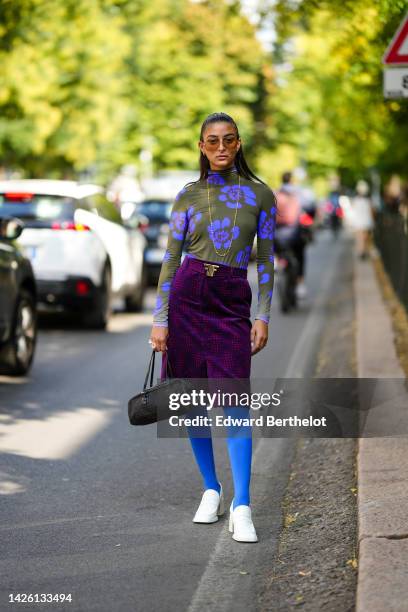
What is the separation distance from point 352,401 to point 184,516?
301cm

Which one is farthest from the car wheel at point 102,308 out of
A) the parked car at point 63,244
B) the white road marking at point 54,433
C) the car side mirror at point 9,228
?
the white road marking at point 54,433

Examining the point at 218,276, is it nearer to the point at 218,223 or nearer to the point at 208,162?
the point at 218,223

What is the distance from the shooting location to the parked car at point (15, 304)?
1055 centimetres

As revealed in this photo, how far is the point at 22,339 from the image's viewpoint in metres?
11.1

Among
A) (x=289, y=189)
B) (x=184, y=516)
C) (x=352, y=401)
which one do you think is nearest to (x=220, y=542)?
(x=184, y=516)

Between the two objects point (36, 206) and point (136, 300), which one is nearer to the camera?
point (36, 206)

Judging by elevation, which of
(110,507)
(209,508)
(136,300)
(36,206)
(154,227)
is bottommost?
(136,300)

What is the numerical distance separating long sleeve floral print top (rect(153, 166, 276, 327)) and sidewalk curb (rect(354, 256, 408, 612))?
0.96 metres

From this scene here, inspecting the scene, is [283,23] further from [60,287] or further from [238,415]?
[238,415]

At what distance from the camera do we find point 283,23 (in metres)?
15.5

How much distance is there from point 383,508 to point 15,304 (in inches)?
225

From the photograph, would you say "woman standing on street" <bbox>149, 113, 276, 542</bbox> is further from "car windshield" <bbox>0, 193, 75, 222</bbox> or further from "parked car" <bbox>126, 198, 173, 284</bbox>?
"parked car" <bbox>126, 198, 173, 284</bbox>

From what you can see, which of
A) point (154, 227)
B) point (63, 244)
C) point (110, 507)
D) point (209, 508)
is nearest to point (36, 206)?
point (63, 244)

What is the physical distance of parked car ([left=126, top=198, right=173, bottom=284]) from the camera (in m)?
22.5
